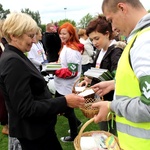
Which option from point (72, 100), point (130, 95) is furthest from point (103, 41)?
point (130, 95)

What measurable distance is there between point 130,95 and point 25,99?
78cm

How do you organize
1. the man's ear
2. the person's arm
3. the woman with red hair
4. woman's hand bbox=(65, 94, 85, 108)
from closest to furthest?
the man's ear, the person's arm, woman's hand bbox=(65, 94, 85, 108), the woman with red hair

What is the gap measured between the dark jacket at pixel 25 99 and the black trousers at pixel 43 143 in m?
0.10

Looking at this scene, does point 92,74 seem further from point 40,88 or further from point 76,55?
point 76,55

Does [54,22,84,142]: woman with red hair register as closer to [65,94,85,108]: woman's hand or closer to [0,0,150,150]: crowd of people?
[0,0,150,150]: crowd of people

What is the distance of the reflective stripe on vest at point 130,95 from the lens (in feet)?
4.15

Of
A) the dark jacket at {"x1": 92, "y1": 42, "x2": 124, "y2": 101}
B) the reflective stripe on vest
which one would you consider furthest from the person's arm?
the dark jacket at {"x1": 92, "y1": 42, "x2": 124, "y2": 101}

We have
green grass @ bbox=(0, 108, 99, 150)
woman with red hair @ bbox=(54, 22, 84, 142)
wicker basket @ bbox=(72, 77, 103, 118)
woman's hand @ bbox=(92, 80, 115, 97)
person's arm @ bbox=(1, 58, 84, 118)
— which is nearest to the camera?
person's arm @ bbox=(1, 58, 84, 118)

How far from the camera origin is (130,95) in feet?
4.26

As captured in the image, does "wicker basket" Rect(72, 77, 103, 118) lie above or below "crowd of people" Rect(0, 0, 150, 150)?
below

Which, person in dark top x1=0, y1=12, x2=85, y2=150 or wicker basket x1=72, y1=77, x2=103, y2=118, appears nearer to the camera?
person in dark top x1=0, y1=12, x2=85, y2=150

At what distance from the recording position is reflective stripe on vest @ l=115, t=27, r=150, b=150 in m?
1.26

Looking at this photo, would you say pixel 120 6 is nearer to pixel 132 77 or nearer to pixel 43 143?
pixel 132 77

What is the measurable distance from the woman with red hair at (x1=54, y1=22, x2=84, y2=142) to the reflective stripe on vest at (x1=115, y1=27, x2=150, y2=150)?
2.15 meters
